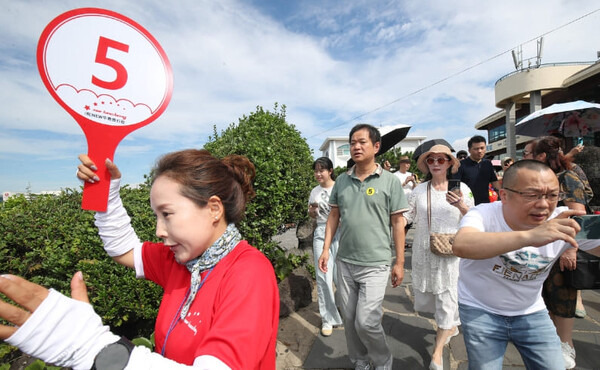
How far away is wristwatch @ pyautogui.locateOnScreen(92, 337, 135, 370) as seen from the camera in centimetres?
78

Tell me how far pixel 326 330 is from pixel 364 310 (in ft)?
3.67

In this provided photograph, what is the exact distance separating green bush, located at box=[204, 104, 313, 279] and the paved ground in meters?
0.82

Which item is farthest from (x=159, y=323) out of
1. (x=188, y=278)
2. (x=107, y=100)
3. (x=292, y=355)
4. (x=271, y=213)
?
(x=271, y=213)

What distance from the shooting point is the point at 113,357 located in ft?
2.62

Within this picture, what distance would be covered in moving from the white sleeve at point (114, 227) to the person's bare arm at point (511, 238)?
1.82 metres

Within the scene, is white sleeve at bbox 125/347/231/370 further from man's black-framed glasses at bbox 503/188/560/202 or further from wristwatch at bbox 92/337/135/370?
man's black-framed glasses at bbox 503/188/560/202

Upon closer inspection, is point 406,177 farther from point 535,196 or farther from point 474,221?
point 535,196

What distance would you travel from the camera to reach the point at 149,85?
4.92 feet

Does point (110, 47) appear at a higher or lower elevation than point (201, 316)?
higher

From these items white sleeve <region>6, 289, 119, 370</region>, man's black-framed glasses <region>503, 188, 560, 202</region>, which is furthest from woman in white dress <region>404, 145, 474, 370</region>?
white sleeve <region>6, 289, 119, 370</region>

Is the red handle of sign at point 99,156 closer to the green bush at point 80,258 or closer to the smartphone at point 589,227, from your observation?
the green bush at point 80,258

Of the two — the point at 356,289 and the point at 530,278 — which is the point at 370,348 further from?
the point at 530,278

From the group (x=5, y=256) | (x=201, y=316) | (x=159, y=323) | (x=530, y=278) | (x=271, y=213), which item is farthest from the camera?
(x=271, y=213)

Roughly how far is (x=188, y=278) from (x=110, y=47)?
1100mm
